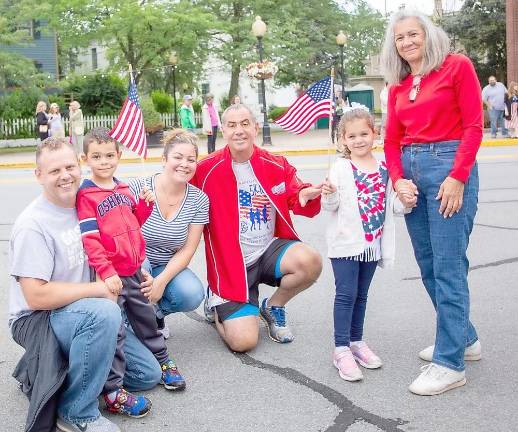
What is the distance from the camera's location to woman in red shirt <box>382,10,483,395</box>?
3.64 meters

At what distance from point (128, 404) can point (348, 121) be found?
1971 millimetres

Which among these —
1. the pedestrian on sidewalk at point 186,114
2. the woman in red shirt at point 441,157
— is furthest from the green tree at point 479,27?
the woman in red shirt at point 441,157

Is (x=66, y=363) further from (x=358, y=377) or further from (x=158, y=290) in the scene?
(x=358, y=377)

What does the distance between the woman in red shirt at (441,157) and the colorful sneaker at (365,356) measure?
0.38 metres

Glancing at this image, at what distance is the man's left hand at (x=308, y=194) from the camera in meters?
4.47

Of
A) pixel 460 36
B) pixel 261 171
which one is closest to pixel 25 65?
pixel 460 36

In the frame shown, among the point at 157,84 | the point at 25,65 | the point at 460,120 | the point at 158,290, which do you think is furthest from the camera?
the point at 157,84

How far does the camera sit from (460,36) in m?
31.4

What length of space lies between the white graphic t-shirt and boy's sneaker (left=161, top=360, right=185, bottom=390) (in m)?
1.06

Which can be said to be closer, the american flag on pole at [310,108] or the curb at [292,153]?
the american flag on pole at [310,108]

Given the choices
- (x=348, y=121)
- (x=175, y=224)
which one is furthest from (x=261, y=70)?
(x=348, y=121)

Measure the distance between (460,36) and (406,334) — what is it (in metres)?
29.1

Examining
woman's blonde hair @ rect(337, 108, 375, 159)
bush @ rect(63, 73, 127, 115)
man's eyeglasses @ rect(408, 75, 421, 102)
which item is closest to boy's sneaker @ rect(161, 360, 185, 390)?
woman's blonde hair @ rect(337, 108, 375, 159)

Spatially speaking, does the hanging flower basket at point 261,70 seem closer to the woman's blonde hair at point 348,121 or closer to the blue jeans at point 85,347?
the woman's blonde hair at point 348,121
